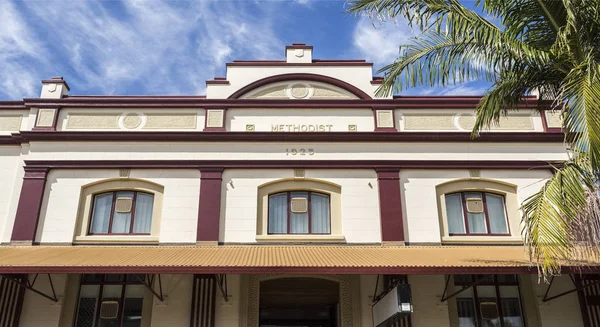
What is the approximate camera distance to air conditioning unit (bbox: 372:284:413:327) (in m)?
10.3

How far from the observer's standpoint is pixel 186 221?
13812 mm

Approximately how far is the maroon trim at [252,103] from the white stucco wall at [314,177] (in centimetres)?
205

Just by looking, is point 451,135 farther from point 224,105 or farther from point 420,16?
point 224,105

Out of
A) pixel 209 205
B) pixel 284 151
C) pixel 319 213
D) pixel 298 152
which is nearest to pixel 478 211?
pixel 319 213

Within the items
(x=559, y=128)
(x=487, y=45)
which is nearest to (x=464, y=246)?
(x=559, y=128)

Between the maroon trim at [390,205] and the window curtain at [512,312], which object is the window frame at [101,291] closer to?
the maroon trim at [390,205]

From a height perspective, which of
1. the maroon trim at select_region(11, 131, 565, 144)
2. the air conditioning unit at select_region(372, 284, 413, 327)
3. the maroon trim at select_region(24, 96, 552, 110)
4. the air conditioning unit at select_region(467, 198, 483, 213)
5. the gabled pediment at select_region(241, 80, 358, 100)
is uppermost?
the gabled pediment at select_region(241, 80, 358, 100)

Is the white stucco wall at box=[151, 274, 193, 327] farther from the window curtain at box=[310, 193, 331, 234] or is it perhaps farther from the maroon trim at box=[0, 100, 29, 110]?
the maroon trim at box=[0, 100, 29, 110]

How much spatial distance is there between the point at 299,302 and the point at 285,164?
15.6 feet

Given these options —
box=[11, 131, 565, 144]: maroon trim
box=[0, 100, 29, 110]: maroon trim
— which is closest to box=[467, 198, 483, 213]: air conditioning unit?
box=[11, 131, 565, 144]: maroon trim

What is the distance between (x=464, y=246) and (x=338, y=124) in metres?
4.84

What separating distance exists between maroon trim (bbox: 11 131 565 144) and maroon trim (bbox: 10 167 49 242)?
109cm

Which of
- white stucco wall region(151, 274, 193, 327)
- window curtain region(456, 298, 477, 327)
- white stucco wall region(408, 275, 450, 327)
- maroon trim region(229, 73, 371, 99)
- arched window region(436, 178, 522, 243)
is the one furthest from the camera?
maroon trim region(229, 73, 371, 99)

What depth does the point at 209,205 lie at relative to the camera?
13.9m
